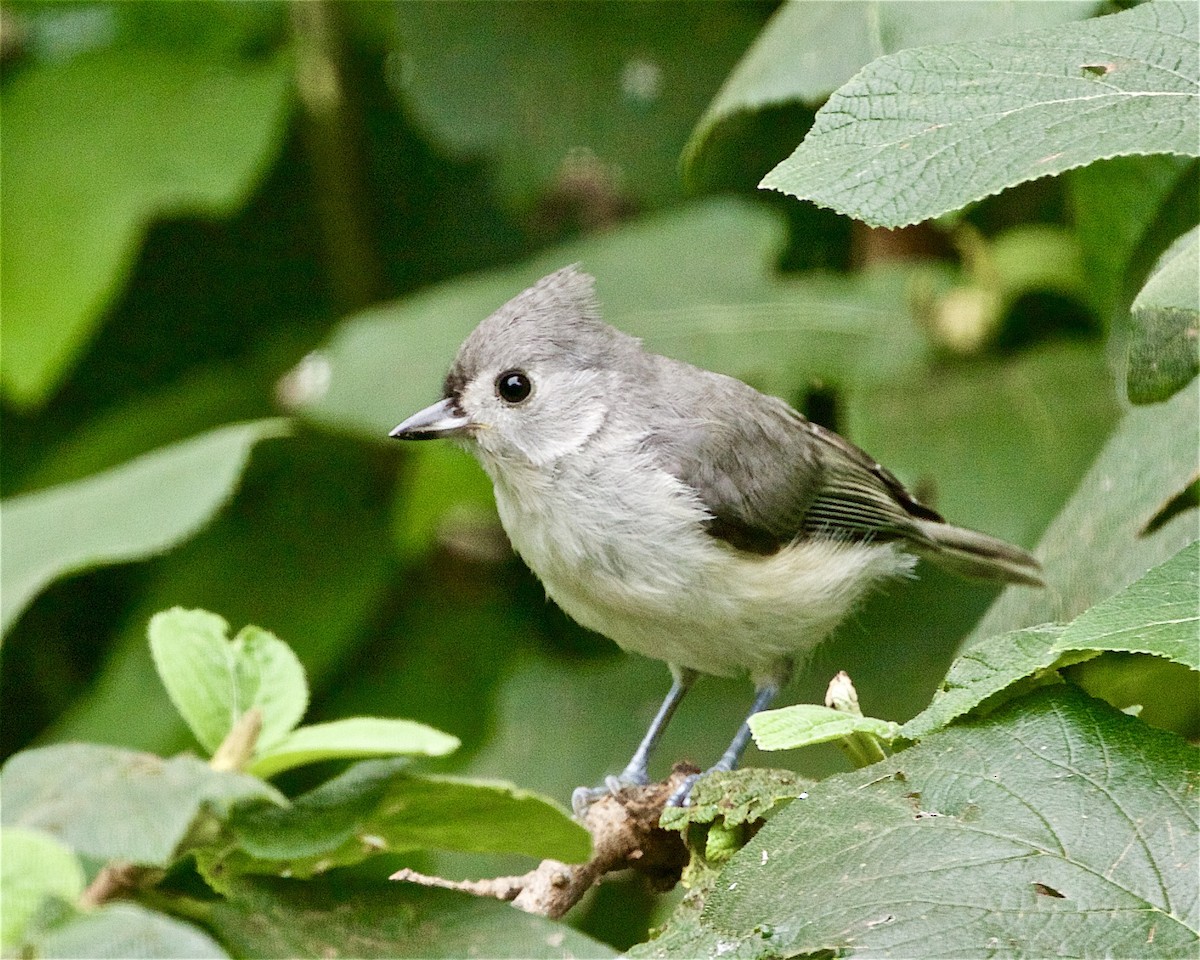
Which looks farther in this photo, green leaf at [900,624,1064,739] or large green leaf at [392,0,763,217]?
large green leaf at [392,0,763,217]

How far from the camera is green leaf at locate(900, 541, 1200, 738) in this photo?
1.20m

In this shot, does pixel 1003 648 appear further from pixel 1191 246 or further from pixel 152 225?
pixel 152 225

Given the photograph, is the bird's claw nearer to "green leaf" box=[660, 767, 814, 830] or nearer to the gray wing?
"green leaf" box=[660, 767, 814, 830]

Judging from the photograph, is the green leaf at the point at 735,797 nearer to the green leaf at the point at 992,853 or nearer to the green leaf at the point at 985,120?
the green leaf at the point at 992,853

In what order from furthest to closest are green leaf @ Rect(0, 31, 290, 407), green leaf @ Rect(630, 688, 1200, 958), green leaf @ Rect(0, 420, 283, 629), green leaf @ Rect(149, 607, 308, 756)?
green leaf @ Rect(0, 31, 290, 407) < green leaf @ Rect(0, 420, 283, 629) < green leaf @ Rect(149, 607, 308, 756) < green leaf @ Rect(630, 688, 1200, 958)

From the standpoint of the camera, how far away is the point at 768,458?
2926 mm

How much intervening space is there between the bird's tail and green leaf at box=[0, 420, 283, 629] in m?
1.51

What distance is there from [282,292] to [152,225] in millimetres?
567

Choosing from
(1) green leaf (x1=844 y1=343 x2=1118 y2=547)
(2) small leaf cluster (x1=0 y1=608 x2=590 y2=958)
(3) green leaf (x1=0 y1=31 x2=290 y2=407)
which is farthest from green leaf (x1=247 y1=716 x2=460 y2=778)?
(3) green leaf (x1=0 y1=31 x2=290 y2=407)

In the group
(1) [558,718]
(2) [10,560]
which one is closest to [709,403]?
(1) [558,718]

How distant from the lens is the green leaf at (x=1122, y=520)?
197cm

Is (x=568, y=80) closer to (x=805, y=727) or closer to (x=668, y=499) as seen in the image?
(x=668, y=499)

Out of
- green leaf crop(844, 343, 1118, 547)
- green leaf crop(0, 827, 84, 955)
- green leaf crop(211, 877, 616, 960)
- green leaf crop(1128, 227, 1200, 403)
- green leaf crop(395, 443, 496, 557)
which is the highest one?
green leaf crop(1128, 227, 1200, 403)

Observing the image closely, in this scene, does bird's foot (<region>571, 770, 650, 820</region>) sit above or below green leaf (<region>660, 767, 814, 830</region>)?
below
